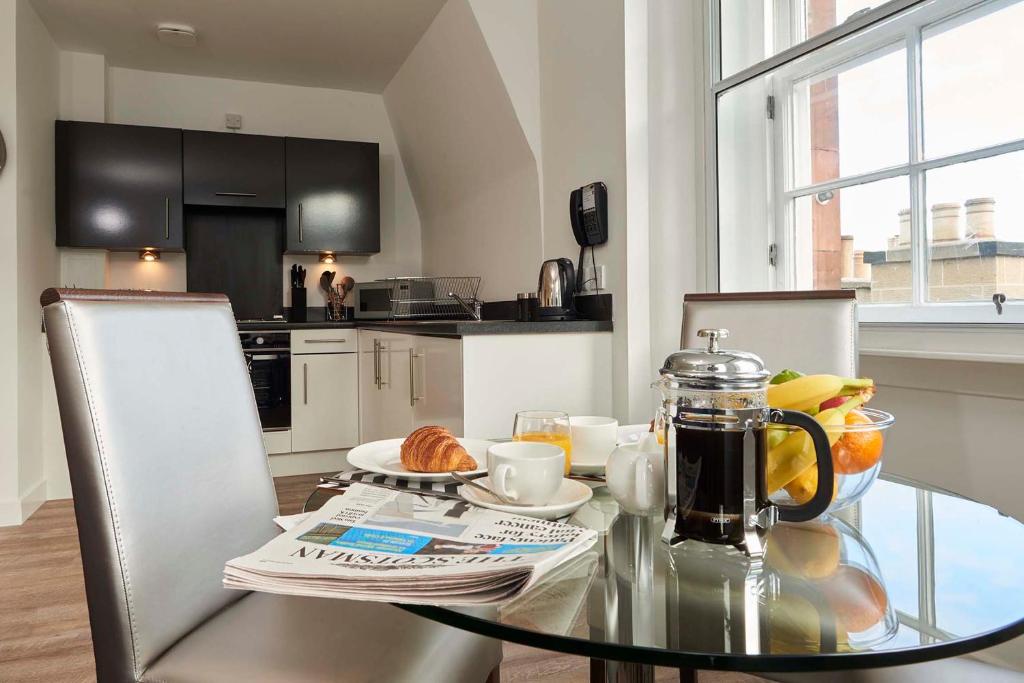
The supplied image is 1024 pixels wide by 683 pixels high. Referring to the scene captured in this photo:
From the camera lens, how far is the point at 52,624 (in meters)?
2.10

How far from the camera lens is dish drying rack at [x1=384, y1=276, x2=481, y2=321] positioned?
393cm

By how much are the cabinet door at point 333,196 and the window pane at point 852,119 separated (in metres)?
3.10

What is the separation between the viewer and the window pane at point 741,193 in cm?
225

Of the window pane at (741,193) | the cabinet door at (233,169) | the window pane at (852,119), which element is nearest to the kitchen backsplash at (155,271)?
the cabinet door at (233,169)

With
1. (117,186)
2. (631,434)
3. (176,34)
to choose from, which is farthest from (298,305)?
(631,434)

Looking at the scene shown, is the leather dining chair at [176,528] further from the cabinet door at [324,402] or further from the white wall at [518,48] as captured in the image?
the cabinet door at [324,402]

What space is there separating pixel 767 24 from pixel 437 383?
168cm

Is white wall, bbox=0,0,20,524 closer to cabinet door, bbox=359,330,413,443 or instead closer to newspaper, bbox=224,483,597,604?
cabinet door, bbox=359,330,413,443

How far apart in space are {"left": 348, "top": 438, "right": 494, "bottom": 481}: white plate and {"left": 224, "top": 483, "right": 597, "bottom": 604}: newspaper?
0.15 meters

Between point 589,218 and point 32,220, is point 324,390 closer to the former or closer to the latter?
point 32,220

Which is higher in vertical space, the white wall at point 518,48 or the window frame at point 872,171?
the white wall at point 518,48

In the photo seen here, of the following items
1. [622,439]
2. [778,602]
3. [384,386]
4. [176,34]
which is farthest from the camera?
[176,34]

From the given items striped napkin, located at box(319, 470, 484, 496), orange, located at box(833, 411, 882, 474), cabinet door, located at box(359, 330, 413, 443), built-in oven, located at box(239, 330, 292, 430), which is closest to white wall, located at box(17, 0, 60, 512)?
built-in oven, located at box(239, 330, 292, 430)

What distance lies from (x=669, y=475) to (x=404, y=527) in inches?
11.4
